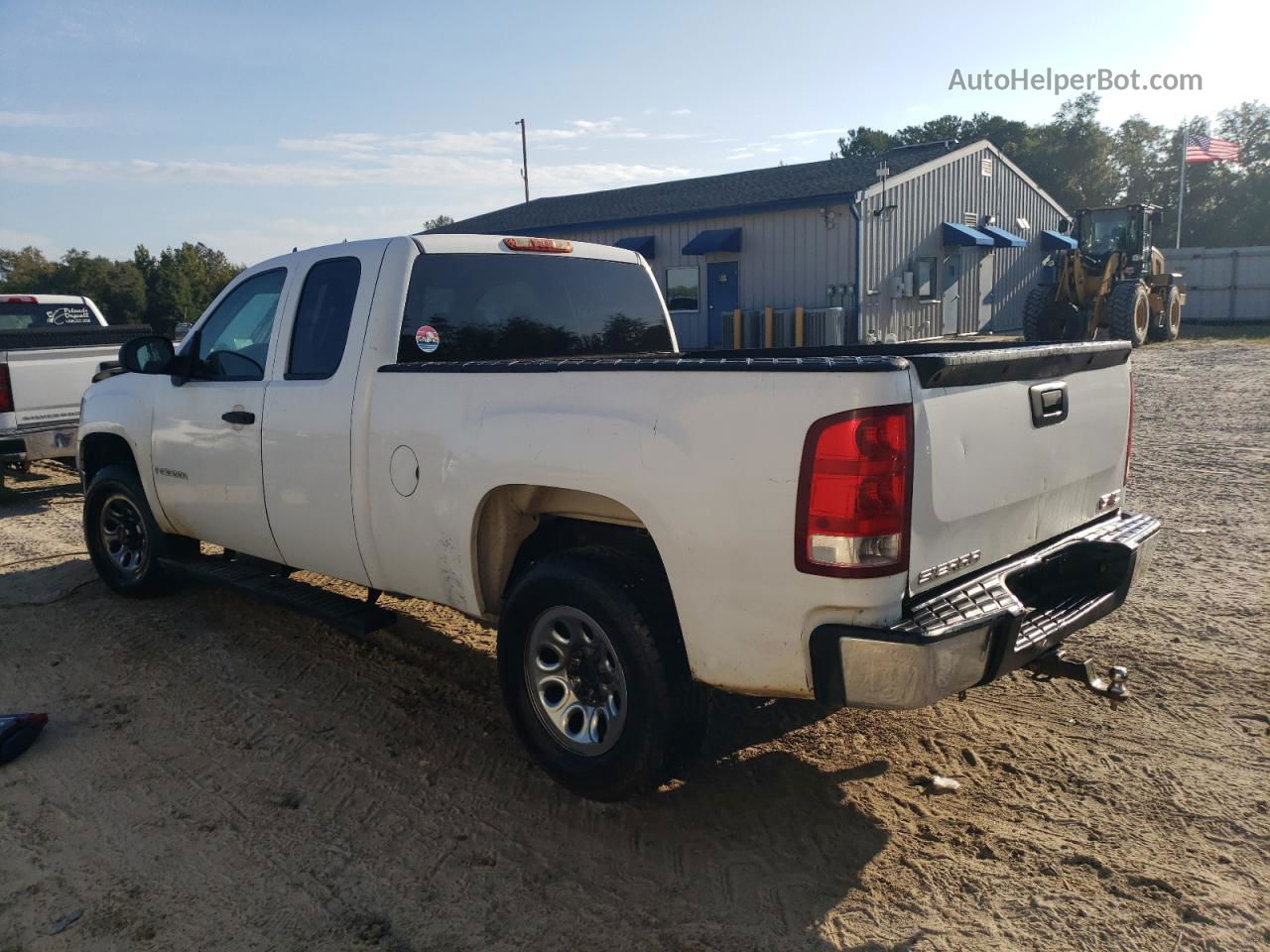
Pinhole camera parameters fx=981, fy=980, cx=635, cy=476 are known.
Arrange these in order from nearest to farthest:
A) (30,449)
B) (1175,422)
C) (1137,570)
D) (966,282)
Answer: (1137,570) → (30,449) → (1175,422) → (966,282)

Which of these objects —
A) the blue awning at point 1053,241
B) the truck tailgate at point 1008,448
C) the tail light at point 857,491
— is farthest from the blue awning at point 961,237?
the tail light at point 857,491

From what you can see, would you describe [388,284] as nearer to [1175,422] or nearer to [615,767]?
[615,767]

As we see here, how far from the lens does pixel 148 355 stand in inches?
210

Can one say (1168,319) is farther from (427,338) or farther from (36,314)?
(427,338)

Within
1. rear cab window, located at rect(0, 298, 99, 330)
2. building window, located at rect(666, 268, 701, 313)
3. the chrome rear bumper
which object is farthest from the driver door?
building window, located at rect(666, 268, 701, 313)

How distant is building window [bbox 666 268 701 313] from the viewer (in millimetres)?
26156

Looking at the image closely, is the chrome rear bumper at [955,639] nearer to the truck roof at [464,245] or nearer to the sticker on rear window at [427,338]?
the sticker on rear window at [427,338]

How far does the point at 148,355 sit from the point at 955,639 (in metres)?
4.49

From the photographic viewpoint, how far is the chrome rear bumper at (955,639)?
111 inches

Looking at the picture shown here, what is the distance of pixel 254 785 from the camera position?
12.6 ft

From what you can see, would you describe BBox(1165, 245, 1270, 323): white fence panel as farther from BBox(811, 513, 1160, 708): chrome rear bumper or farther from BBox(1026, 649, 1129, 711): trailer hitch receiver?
BBox(811, 513, 1160, 708): chrome rear bumper

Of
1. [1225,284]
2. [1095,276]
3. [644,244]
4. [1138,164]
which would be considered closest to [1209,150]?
[1225,284]

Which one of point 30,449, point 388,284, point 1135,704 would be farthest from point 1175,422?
point 30,449

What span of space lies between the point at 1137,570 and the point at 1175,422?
938 cm
